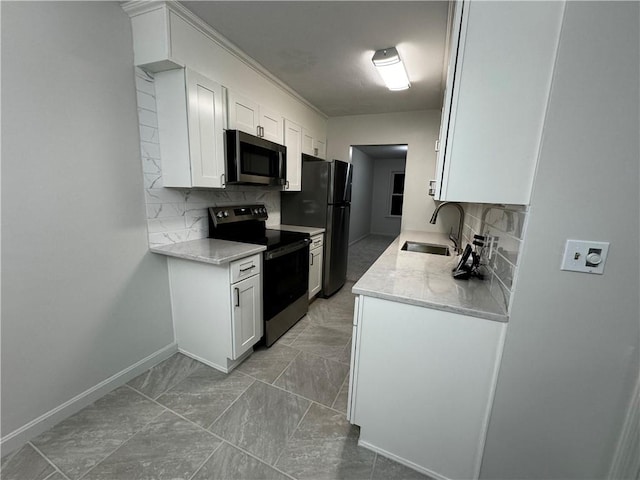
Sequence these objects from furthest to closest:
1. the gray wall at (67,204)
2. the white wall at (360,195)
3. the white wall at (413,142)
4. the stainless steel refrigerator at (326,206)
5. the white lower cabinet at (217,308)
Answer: the white wall at (360,195) → the white wall at (413,142) → the stainless steel refrigerator at (326,206) → the white lower cabinet at (217,308) → the gray wall at (67,204)

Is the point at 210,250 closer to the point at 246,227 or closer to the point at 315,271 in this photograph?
the point at 246,227

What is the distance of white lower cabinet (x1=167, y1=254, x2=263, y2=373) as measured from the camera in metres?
1.86

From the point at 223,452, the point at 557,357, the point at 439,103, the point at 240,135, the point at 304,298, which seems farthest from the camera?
the point at 439,103

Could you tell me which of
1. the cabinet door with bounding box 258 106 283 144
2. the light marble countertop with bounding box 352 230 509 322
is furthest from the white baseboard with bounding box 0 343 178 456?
the cabinet door with bounding box 258 106 283 144

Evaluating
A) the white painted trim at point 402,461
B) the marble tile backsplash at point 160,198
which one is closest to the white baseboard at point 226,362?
the marble tile backsplash at point 160,198

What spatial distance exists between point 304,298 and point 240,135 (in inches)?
67.5

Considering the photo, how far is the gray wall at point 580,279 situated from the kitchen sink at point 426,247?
164 cm

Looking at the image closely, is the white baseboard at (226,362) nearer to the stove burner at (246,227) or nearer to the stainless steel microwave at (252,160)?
the stove burner at (246,227)

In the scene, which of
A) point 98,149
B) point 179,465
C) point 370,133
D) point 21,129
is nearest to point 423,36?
point 370,133

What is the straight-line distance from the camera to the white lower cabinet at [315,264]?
9.87 feet

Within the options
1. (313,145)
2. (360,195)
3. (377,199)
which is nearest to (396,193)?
(377,199)

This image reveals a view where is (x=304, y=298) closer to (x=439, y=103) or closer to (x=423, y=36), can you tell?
(x=423, y=36)

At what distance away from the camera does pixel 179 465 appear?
4.31 ft

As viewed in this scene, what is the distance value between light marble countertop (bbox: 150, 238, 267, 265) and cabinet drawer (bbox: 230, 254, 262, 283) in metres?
0.05
